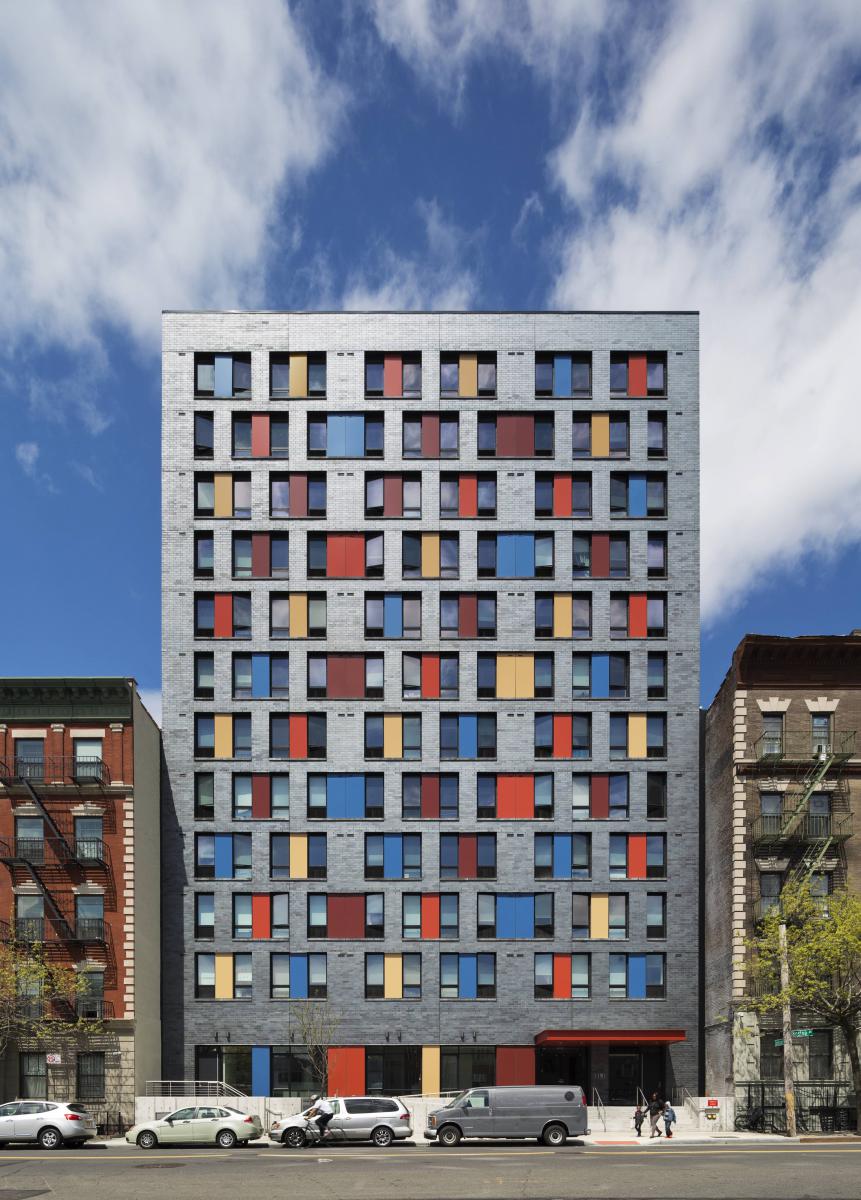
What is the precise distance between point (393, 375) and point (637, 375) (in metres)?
12.9

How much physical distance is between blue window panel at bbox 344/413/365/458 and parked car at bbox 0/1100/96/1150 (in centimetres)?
3325

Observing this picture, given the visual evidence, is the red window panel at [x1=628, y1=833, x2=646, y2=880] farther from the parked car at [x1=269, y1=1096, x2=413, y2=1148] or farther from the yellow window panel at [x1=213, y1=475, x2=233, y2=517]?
the yellow window panel at [x1=213, y1=475, x2=233, y2=517]

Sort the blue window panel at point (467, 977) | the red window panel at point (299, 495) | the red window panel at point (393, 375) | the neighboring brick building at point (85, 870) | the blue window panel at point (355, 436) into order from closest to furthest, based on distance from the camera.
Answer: the neighboring brick building at point (85, 870) → the blue window panel at point (467, 977) → the red window panel at point (299, 495) → the blue window panel at point (355, 436) → the red window panel at point (393, 375)

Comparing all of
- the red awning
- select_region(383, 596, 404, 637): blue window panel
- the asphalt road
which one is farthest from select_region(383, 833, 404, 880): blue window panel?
the asphalt road

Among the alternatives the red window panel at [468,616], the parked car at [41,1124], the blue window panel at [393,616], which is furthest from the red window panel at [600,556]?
the parked car at [41,1124]

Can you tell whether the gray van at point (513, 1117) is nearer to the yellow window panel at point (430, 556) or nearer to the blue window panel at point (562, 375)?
the yellow window panel at point (430, 556)

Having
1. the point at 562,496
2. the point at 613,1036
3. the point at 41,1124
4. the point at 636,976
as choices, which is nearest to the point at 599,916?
the point at 636,976

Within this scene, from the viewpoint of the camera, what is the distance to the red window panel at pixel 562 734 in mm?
55938

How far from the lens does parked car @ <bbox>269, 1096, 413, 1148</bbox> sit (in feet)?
124

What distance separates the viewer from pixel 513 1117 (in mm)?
37281

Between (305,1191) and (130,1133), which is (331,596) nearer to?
(130,1133)

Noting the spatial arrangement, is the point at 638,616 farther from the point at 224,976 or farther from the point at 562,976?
the point at 224,976

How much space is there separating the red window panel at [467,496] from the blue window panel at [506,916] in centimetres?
1961

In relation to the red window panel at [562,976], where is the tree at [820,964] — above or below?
above
